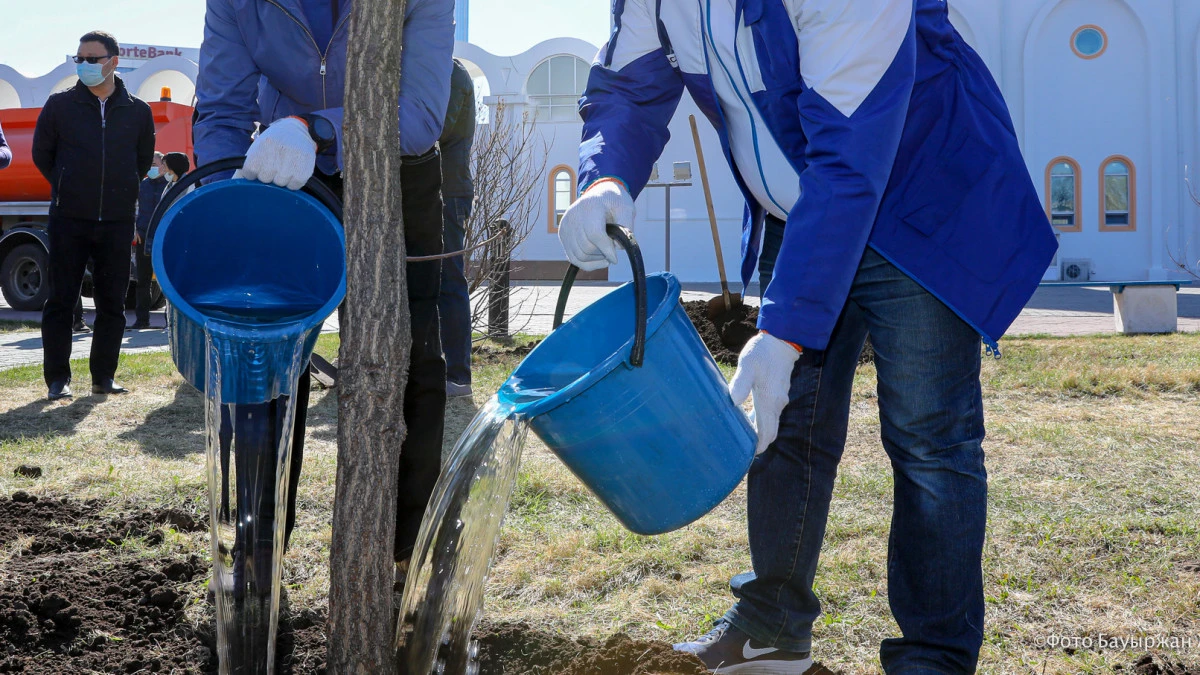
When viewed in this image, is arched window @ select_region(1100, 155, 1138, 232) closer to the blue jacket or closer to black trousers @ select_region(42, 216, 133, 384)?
black trousers @ select_region(42, 216, 133, 384)

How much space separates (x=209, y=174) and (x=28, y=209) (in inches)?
419

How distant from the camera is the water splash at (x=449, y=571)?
1.64 metres

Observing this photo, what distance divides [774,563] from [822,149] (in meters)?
0.83

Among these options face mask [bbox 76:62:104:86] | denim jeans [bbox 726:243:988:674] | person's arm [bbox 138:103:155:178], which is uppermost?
face mask [bbox 76:62:104:86]

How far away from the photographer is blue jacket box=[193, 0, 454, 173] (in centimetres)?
199

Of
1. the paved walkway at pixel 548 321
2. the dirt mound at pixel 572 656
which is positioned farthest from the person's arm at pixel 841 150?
the paved walkway at pixel 548 321

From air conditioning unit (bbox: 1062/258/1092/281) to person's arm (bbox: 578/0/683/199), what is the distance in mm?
18780

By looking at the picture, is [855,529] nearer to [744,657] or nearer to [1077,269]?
[744,657]

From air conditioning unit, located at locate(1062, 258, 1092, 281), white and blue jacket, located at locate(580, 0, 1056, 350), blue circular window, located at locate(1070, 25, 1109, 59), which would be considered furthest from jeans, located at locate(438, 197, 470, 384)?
blue circular window, located at locate(1070, 25, 1109, 59)

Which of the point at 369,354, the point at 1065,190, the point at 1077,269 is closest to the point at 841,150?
the point at 369,354

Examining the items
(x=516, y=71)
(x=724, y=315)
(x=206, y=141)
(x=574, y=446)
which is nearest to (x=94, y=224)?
(x=206, y=141)

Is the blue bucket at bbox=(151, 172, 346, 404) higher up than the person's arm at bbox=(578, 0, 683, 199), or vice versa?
the person's arm at bbox=(578, 0, 683, 199)

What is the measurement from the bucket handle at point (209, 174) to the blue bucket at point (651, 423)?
0.50m

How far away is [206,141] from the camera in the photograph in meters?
2.08
